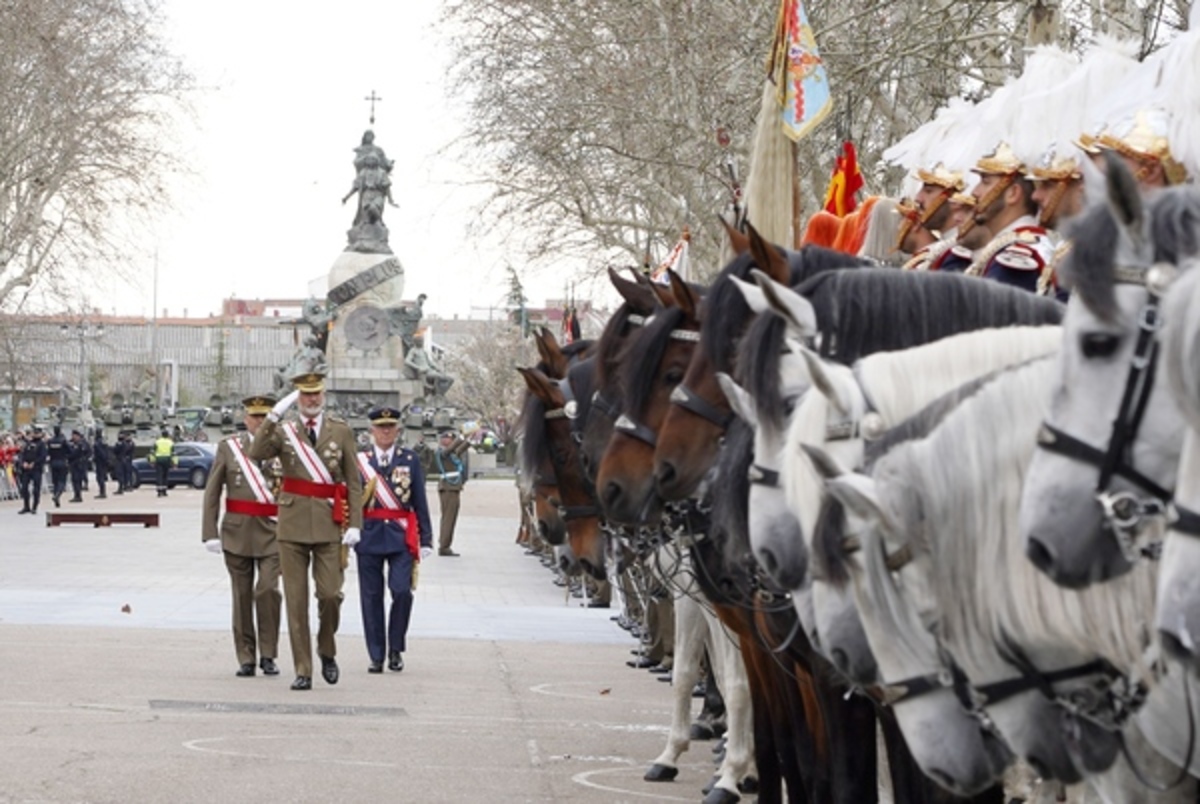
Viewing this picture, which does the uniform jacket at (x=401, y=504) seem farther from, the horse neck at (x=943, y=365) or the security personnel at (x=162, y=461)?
the security personnel at (x=162, y=461)

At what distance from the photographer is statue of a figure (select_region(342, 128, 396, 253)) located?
89438 millimetres

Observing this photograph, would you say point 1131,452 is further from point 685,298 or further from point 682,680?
point 682,680

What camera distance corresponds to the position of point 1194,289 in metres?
3.98

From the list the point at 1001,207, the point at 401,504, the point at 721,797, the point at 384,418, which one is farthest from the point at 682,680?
the point at 384,418

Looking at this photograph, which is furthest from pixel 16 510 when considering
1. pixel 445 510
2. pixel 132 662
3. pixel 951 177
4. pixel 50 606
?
pixel 951 177

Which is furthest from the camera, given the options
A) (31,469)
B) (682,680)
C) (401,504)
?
(31,469)

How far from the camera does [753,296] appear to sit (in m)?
7.35

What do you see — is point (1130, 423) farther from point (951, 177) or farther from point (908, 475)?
point (951, 177)

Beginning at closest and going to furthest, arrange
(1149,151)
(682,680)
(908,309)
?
(908,309)
(1149,151)
(682,680)

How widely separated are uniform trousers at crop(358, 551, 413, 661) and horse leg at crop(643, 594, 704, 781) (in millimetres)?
5372

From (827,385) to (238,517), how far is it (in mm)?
12319

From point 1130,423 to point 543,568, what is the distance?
30.3m

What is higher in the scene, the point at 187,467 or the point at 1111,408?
the point at 1111,408

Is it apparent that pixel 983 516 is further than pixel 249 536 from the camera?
No
